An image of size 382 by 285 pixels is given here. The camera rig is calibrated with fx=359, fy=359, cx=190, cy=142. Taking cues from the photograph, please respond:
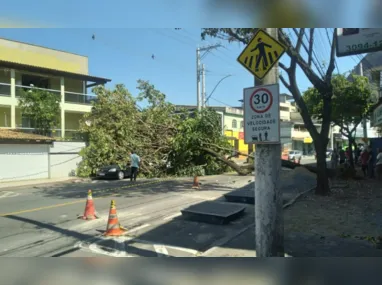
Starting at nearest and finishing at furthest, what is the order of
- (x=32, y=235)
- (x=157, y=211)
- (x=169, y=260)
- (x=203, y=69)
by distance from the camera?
1. (x=169, y=260)
2. (x=32, y=235)
3. (x=157, y=211)
4. (x=203, y=69)

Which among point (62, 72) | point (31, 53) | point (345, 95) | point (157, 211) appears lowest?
point (157, 211)

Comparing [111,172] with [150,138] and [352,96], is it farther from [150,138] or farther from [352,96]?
[352,96]

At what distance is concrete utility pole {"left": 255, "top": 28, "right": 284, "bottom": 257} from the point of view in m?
4.51

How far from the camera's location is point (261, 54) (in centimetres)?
471

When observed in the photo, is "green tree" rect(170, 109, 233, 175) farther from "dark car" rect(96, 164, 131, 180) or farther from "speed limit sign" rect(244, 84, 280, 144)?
"speed limit sign" rect(244, 84, 280, 144)

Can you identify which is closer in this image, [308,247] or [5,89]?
[308,247]

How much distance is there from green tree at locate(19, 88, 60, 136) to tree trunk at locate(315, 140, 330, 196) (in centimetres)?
1871

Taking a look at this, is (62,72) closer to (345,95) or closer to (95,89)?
(95,89)

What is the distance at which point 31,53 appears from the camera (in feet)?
91.4

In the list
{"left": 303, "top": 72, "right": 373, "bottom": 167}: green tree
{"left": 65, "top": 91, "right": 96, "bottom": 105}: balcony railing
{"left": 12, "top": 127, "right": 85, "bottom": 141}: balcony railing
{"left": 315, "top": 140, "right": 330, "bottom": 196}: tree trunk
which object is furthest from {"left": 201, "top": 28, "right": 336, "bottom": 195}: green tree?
{"left": 65, "top": 91, "right": 96, "bottom": 105}: balcony railing

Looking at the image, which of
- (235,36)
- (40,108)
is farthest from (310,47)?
(40,108)

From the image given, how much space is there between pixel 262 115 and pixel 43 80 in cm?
2750

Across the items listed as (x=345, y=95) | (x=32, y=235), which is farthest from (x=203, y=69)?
(x=32, y=235)

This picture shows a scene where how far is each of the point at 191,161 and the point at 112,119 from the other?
18.6 ft
